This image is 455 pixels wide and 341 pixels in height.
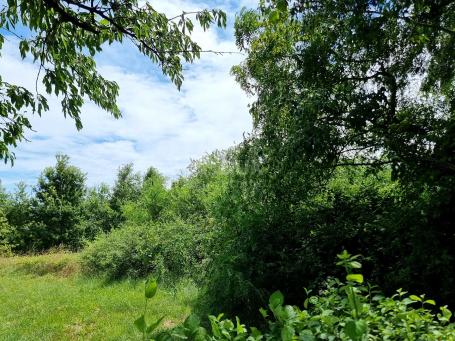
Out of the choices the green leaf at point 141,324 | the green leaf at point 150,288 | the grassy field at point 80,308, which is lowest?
the grassy field at point 80,308

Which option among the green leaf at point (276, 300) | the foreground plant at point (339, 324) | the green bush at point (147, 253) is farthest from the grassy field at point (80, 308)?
the green leaf at point (276, 300)

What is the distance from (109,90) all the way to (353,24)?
3.15 metres

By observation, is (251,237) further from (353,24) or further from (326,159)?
(353,24)

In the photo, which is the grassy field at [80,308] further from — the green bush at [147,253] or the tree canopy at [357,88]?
the tree canopy at [357,88]

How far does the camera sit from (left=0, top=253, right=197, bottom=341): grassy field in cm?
661

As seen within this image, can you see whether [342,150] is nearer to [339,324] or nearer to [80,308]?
[339,324]

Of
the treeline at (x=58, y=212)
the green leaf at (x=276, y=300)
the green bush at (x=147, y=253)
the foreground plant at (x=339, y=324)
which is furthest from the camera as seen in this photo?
the treeline at (x=58, y=212)

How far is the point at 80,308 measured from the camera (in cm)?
816

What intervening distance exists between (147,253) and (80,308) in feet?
9.23

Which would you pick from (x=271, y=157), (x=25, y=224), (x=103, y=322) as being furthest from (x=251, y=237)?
(x=25, y=224)

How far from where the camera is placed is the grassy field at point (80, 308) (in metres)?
6.61

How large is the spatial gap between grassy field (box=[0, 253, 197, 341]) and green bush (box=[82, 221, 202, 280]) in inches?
21.1

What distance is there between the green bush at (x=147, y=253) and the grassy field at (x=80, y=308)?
1.76 ft

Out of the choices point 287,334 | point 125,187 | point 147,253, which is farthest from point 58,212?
point 287,334
